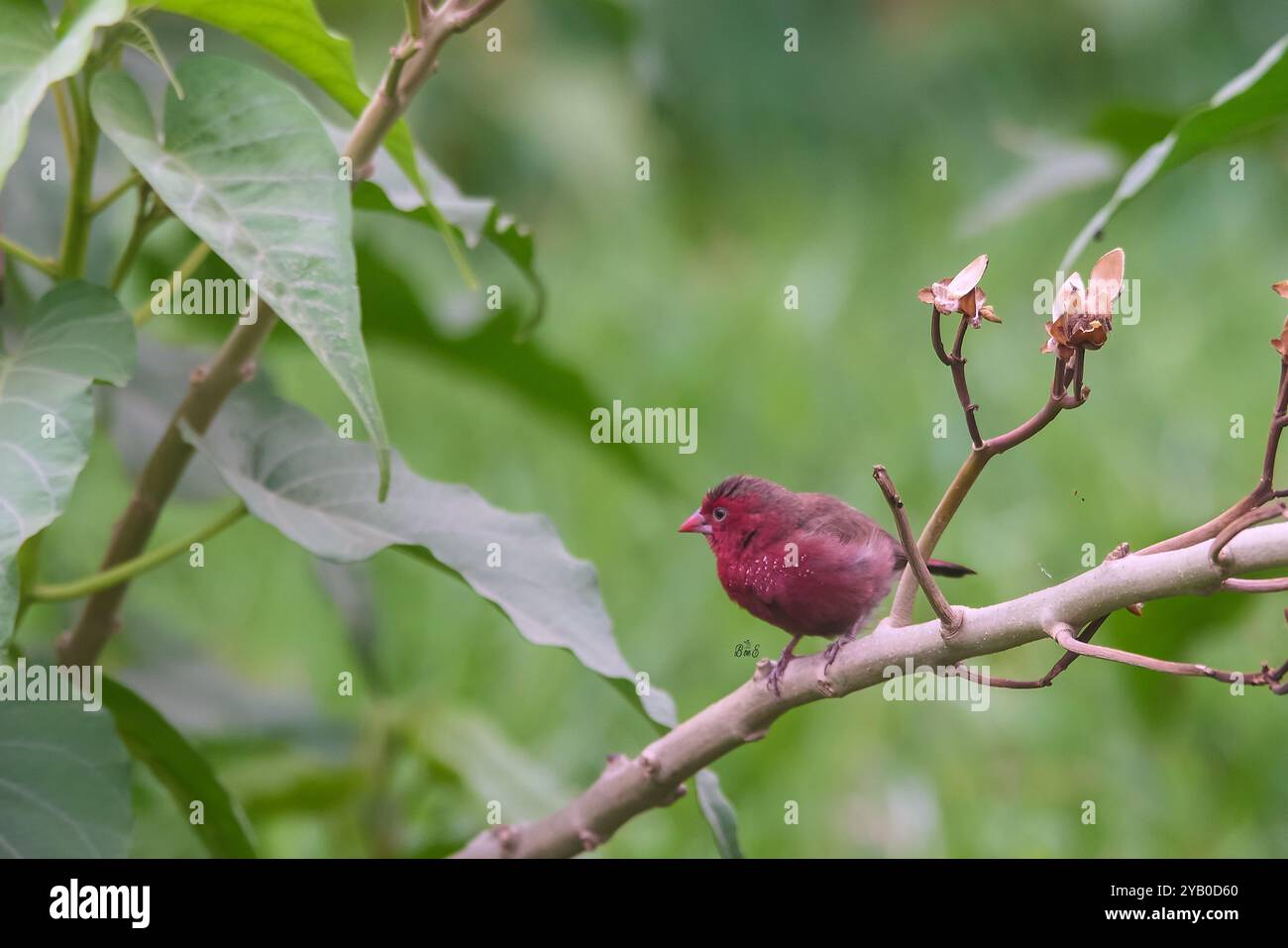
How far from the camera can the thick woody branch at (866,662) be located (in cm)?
62

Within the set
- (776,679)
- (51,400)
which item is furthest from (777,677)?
(51,400)

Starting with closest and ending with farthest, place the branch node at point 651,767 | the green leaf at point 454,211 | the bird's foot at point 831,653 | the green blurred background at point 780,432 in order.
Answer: the bird's foot at point 831,653
the branch node at point 651,767
the green leaf at point 454,211
the green blurred background at point 780,432

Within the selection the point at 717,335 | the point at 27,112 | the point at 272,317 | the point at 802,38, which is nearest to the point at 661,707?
the point at 272,317

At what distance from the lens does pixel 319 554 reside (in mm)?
968

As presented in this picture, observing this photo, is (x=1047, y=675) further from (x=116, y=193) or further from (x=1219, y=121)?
(x=116, y=193)

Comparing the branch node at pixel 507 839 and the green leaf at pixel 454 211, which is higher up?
the green leaf at pixel 454 211

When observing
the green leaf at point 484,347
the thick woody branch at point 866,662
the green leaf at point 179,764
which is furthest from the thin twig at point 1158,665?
the green leaf at point 484,347

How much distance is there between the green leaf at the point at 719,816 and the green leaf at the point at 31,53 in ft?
1.89

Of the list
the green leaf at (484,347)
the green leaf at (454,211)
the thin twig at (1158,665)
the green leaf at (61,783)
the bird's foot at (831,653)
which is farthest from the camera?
the green leaf at (484,347)

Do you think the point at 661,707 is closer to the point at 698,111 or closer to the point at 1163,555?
the point at 1163,555

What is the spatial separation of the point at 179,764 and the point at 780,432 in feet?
5.81

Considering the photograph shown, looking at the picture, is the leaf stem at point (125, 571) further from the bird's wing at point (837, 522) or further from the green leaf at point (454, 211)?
the bird's wing at point (837, 522)

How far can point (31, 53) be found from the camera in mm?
907

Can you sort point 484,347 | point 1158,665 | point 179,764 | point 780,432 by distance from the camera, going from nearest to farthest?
point 1158,665 < point 179,764 < point 484,347 < point 780,432
